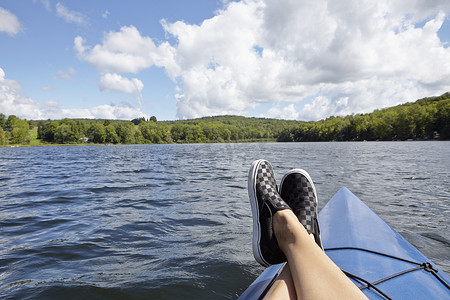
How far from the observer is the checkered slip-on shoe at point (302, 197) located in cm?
268

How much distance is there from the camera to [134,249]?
3.58 m

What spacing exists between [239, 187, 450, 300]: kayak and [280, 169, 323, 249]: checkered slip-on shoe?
1.23ft

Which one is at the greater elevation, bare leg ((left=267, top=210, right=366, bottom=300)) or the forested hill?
the forested hill

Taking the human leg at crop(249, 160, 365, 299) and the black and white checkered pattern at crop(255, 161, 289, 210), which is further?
the black and white checkered pattern at crop(255, 161, 289, 210)

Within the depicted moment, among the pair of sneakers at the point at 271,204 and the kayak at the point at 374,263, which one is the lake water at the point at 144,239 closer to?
the pair of sneakers at the point at 271,204

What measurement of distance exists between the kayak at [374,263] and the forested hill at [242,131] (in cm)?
8375

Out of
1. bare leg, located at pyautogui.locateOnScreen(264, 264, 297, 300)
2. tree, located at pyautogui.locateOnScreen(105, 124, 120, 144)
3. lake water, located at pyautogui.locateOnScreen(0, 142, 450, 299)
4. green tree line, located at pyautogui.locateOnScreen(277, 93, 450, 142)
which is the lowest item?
lake water, located at pyautogui.locateOnScreen(0, 142, 450, 299)

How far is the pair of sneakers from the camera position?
240 cm

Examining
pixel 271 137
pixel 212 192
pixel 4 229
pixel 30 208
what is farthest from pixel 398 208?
pixel 271 137

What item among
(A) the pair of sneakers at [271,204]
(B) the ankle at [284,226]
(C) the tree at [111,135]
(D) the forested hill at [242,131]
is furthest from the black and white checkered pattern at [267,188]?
(C) the tree at [111,135]

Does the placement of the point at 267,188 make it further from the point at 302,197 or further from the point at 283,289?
the point at 283,289

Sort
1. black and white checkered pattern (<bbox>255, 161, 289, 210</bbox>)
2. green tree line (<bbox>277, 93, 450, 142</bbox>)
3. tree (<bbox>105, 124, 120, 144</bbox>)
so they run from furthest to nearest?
tree (<bbox>105, 124, 120, 144</bbox>) → green tree line (<bbox>277, 93, 450, 142</bbox>) → black and white checkered pattern (<bbox>255, 161, 289, 210</bbox>)

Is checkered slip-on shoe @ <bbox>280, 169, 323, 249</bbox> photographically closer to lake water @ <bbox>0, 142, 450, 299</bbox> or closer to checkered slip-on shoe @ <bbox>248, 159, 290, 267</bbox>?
checkered slip-on shoe @ <bbox>248, 159, 290, 267</bbox>

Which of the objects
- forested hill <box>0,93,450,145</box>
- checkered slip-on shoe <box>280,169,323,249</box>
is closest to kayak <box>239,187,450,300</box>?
checkered slip-on shoe <box>280,169,323,249</box>
